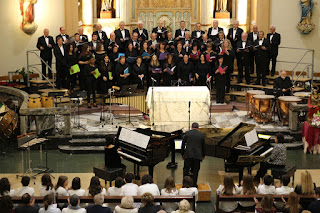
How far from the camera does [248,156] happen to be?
9.70 metres

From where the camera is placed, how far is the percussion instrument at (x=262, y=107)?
13.7 metres

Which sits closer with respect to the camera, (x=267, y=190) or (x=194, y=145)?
(x=267, y=190)

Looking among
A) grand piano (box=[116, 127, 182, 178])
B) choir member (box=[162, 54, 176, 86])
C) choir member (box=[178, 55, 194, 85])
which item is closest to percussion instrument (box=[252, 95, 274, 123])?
choir member (box=[178, 55, 194, 85])

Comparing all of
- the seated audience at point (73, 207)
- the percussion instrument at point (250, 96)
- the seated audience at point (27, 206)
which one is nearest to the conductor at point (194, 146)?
the seated audience at point (73, 207)

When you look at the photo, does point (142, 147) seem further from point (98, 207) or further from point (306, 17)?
point (306, 17)

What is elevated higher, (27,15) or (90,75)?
(27,15)

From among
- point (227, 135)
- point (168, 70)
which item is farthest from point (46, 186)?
point (168, 70)

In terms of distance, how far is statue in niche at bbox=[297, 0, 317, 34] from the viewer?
59.0 ft

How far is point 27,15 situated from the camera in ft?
58.5

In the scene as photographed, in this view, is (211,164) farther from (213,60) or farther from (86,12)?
(86,12)

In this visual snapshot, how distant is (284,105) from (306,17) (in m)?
5.76

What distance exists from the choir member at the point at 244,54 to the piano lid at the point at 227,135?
6148mm

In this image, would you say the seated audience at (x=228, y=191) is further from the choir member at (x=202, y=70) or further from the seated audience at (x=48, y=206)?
the choir member at (x=202, y=70)

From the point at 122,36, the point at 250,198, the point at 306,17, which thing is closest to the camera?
the point at 250,198
